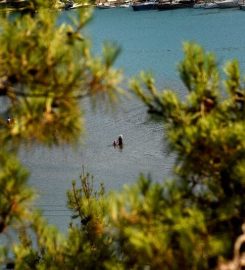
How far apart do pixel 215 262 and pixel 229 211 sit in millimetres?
259

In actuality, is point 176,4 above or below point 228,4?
below

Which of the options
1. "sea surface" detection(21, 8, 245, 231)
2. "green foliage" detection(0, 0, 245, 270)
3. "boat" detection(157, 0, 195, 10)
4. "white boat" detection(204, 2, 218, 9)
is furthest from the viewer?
"boat" detection(157, 0, 195, 10)

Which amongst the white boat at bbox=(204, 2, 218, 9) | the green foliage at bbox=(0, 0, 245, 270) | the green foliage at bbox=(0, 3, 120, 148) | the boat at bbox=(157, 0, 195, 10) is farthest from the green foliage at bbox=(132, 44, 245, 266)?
the boat at bbox=(157, 0, 195, 10)

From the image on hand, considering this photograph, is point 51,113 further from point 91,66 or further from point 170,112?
point 170,112

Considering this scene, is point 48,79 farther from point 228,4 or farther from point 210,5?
point 210,5

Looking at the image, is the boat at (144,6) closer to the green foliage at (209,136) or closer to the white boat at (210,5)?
the white boat at (210,5)

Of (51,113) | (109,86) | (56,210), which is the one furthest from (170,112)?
(56,210)

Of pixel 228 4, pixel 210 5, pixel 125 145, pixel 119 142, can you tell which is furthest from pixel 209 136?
pixel 210 5

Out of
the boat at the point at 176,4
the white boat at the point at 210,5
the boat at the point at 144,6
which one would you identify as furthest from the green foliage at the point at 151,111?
the boat at the point at 144,6

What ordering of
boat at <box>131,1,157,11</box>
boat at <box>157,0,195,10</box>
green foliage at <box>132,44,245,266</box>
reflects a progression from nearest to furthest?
green foliage at <box>132,44,245,266</box>, boat at <box>157,0,195,10</box>, boat at <box>131,1,157,11</box>

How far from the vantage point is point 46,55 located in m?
2.39

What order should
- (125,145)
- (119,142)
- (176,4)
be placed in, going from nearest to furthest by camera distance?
(119,142) < (125,145) < (176,4)

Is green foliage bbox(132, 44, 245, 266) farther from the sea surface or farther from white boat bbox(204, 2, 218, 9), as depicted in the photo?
white boat bbox(204, 2, 218, 9)

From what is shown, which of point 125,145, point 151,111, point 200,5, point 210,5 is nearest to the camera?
point 151,111
